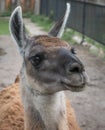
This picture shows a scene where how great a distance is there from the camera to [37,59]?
3730 millimetres

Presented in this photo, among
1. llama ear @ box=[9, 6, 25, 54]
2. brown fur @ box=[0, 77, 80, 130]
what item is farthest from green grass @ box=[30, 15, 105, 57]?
llama ear @ box=[9, 6, 25, 54]

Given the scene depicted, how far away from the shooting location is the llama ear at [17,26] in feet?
13.3

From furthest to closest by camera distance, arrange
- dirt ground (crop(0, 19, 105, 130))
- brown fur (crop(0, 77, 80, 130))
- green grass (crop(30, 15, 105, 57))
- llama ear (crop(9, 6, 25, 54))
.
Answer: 1. green grass (crop(30, 15, 105, 57))
2. dirt ground (crop(0, 19, 105, 130))
3. brown fur (crop(0, 77, 80, 130))
4. llama ear (crop(9, 6, 25, 54))

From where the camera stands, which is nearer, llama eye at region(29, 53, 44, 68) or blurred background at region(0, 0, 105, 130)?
llama eye at region(29, 53, 44, 68)

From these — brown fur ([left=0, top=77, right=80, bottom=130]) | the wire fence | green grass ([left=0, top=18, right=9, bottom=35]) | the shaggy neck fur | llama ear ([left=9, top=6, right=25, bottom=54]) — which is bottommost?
green grass ([left=0, top=18, right=9, bottom=35])

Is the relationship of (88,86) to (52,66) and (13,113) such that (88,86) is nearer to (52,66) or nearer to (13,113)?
(13,113)

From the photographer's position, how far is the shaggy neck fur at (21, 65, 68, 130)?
373cm

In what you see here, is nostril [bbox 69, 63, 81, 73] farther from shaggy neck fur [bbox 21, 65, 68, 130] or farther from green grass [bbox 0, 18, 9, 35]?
green grass [bbox 0, 18, 9, 35]

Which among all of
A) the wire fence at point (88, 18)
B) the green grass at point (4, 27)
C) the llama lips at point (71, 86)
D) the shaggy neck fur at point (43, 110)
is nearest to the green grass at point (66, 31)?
the wire fence at point (88, 18)

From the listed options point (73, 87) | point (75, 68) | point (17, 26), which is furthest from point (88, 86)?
point (75, 68)

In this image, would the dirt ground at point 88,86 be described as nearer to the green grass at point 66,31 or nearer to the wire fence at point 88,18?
the green grass at point 66,31

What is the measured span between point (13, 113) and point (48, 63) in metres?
1.46

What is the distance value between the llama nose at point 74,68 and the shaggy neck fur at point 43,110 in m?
0.44

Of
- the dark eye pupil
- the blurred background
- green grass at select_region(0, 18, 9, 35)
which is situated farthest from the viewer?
green grass at select_region(0, 18, 9, 35)
